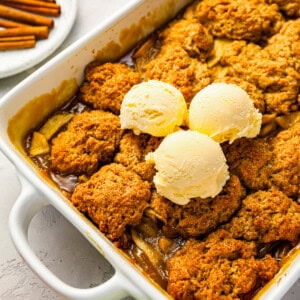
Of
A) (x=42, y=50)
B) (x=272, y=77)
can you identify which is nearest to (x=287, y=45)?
(x=272, y=77)

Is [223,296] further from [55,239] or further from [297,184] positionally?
[55,239]

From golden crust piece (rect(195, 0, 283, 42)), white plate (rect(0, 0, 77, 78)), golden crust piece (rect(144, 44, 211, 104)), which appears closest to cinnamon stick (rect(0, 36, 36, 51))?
white plate (rect(0, 0, 77, 78))

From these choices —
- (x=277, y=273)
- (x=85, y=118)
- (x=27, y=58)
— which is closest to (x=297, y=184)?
(x=277, y=273)

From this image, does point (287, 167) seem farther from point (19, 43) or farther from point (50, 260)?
point (19, 43)

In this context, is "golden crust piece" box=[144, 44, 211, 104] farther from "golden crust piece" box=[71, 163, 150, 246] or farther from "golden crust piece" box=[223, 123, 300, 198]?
"golden crust piece" box=[71, 163, 150, 246]

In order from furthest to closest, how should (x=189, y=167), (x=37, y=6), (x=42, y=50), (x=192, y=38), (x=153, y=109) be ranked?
(x=37, y=6) → (x=42, y=50) → (x=192, y=38) → (x=153, y=109) → (x=189, y=167)
